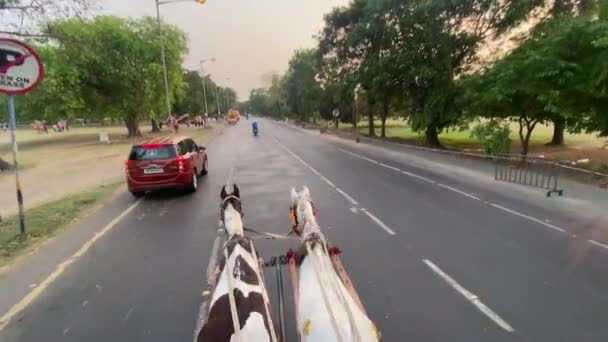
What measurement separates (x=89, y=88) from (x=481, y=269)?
146ft

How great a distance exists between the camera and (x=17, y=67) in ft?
25.0

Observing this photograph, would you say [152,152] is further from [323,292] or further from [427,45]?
[427,45]

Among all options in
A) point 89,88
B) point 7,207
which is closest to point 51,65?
point 89,88

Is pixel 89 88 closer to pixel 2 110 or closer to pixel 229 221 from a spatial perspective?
pixel 2 110

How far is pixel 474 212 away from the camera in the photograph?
9.48 metres

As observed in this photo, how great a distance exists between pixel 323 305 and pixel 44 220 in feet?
30.1

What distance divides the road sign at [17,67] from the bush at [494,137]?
17112mm

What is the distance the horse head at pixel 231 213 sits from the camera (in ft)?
14.8

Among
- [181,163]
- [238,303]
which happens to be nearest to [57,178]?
[181,163]

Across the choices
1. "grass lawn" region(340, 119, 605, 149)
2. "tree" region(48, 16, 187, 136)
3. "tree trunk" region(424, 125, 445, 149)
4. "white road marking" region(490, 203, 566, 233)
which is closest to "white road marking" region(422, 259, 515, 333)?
"white road marking" region(490, 203, 566, 233)

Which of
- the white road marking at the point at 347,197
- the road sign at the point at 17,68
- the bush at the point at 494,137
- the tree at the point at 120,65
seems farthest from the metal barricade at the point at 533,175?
the tree at the point at 120,65

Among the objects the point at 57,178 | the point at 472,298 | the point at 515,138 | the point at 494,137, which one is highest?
the point at 494,137

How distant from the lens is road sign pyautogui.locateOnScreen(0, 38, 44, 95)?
7496mm

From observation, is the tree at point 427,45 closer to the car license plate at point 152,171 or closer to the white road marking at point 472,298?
the car license plate at point 152,171
